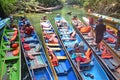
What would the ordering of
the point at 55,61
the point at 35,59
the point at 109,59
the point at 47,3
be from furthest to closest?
1. the point at 47,3
2. the point at 109,59
3. the point at 35,59
4. the point at 55,61

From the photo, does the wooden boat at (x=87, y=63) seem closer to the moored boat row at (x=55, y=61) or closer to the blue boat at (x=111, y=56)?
the moored boat row at (x=55, y=61)

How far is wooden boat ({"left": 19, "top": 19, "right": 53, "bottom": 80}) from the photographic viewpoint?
1024cm

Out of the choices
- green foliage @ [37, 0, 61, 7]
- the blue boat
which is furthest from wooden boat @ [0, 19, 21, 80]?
green foliage @ [37, 0, 61, 7]

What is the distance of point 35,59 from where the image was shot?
12062 millimetres

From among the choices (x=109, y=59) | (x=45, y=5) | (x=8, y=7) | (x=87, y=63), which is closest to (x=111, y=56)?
(x=109, y=59)

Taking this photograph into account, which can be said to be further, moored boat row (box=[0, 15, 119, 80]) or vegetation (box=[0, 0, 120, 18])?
vegetation (box=[0, 0, 120, 18])

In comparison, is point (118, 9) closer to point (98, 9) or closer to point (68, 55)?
point (98, 9)

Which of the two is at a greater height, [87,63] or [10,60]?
[10,60]

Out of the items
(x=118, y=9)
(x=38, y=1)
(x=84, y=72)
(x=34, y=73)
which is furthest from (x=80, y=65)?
(x=38, y=1)

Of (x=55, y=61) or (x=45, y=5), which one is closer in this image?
(x=55, y=61)

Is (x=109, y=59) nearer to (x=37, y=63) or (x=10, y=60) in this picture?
(x=37, y=63)

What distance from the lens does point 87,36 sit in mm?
16531

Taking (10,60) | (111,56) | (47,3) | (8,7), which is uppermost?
(8,7)

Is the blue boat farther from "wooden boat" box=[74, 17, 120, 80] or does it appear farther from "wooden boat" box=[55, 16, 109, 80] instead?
"wooden boat" box=[55, 16, 109, 80]
